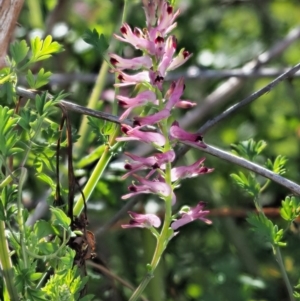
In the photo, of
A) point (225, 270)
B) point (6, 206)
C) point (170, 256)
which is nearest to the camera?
point (6, 206)

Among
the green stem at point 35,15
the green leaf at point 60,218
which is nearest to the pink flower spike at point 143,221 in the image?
the green leaf at point 60,218

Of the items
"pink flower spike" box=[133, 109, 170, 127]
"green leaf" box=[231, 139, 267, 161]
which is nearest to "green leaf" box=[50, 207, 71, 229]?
"pink flower spike" box=[133, 109, 170, 127]

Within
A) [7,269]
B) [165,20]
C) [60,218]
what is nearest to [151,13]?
[165,20]

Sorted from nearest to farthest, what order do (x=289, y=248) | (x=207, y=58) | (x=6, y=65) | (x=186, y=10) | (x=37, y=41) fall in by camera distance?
(x=37, y=41) → (x=6, y=65) → (x=289, y=248) → (x=207, y=58) → (x=186, y=10)

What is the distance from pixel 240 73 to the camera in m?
2.38

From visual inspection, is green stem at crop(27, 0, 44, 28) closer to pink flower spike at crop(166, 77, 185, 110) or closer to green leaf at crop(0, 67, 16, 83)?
green leaf at crop(0, 67, 16, 83)

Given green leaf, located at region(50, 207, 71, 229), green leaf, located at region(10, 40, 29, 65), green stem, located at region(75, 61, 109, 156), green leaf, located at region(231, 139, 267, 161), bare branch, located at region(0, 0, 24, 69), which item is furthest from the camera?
green stem, located at region(75, 61, 109, 156)

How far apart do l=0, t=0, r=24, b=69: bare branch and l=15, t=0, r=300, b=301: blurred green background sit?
276mm

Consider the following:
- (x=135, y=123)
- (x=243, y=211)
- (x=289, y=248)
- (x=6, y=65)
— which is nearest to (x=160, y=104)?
(x=135, y=123)

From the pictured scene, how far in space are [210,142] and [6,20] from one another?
137 cm

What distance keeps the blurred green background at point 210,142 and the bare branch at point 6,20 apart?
276 mm

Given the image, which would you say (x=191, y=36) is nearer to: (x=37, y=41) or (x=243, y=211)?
(x=243, y=211)

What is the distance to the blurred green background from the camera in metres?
1.93

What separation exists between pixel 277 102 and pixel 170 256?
97 cm
